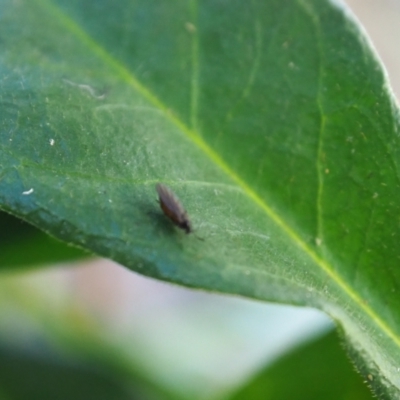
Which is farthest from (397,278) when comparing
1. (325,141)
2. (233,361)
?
(233,361)

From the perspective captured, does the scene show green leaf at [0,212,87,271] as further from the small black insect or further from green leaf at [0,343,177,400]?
the small black insect

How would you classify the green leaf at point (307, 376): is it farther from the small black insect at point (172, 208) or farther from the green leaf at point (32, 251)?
the small black insect at point (172, 208)

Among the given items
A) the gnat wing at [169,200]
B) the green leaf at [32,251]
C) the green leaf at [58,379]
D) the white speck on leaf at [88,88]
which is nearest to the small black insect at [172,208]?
the gnat wing at [169,200]

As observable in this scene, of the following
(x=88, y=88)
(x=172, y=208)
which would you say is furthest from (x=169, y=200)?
(x=88, y=88)

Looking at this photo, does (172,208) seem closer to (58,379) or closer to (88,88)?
(88,88)

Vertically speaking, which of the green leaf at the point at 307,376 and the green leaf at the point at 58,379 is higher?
the green leaf at the point at 307,376

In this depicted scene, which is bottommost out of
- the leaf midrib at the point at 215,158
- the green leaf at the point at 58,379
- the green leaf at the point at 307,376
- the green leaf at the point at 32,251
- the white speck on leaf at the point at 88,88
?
the green leaf at the point at 58,379

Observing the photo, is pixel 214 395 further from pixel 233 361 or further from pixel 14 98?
pixel 14 98
